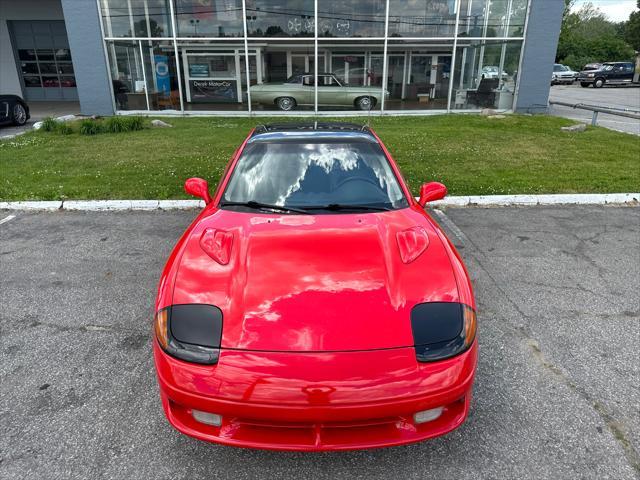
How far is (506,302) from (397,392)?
7.63 ft

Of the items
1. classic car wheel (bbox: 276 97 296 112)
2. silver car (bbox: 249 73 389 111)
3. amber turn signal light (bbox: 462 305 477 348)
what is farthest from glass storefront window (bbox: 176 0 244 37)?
amber turn signal light (bbox: 462 305 477 348)

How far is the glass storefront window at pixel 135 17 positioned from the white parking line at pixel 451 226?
13003 mm

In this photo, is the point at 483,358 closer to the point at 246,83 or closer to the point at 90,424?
the point at 90,424

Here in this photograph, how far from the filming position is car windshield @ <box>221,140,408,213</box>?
322 cm

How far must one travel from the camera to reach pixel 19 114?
13.8 meters

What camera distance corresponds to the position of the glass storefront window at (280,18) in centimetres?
1463

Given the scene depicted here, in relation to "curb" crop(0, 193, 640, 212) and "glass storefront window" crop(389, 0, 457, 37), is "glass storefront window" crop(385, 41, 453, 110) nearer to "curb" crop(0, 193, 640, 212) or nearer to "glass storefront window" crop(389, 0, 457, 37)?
"glass storefront window" crop(389, 0, 457, 37)

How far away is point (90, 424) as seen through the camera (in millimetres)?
2545

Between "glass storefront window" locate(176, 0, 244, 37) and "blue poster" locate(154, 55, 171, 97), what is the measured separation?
3.59 feet

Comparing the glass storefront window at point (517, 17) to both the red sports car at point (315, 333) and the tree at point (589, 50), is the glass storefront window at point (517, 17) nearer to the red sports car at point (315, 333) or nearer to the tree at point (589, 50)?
the red sports car at point (315, 333)

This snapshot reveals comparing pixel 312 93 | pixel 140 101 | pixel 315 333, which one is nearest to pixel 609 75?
pixel 312 93

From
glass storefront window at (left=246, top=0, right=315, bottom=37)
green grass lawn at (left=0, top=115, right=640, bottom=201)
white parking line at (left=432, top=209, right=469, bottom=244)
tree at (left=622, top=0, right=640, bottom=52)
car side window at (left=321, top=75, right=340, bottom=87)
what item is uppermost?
tree at (left=622, top=0, right=640, bottom=52)

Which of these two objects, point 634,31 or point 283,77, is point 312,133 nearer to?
point 283,77

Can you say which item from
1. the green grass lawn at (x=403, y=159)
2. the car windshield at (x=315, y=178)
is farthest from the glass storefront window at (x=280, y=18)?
the car windshield at (x=315, y=178)
